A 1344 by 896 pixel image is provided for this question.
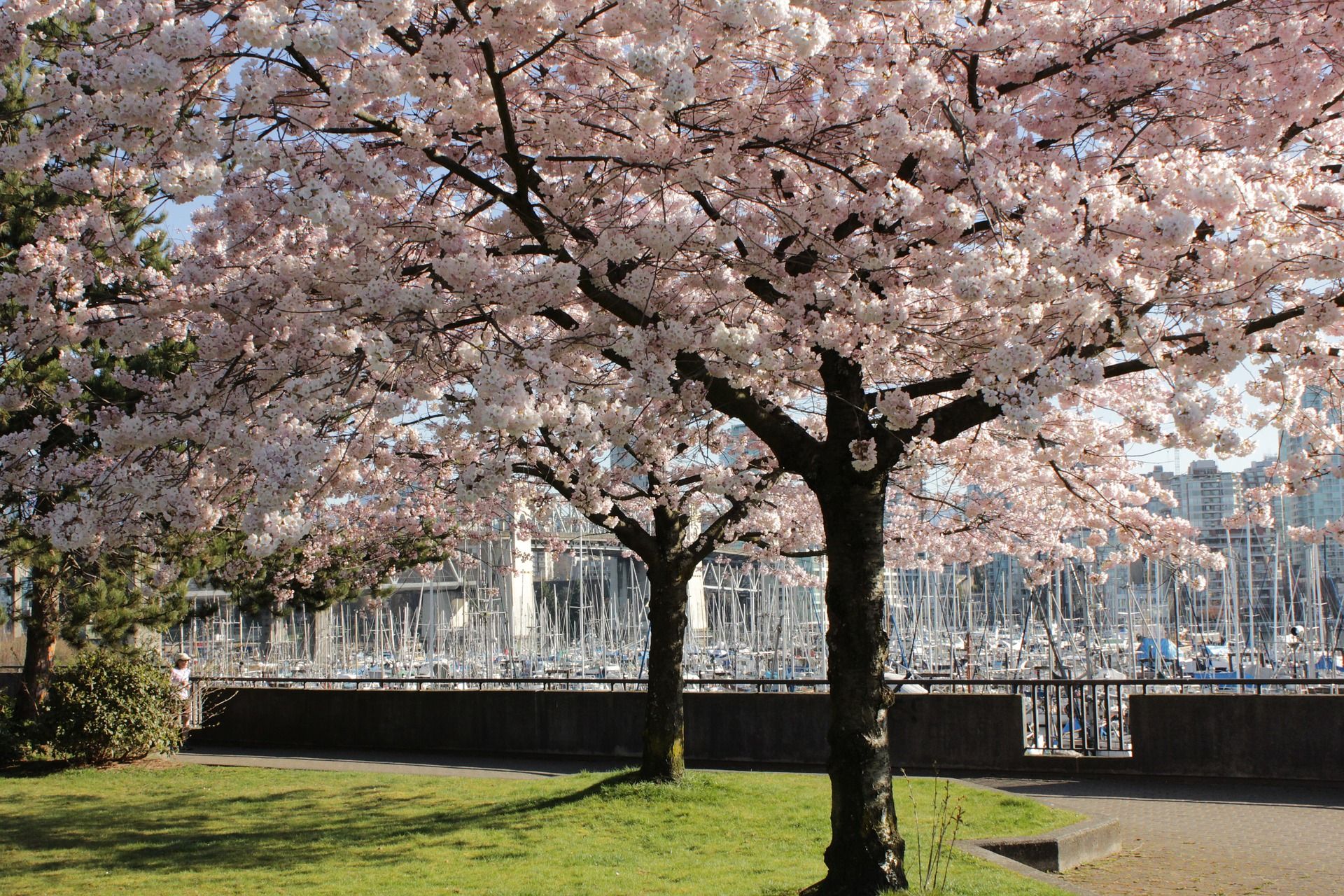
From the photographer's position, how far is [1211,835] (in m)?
10.1

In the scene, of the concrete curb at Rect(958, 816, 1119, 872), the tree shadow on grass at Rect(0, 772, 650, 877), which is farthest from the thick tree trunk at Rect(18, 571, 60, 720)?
the concrete curb at Rect(958, 816, 1119, 872)

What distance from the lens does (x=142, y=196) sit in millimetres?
7965

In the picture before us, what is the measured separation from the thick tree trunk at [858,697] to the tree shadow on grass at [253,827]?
3.39 m

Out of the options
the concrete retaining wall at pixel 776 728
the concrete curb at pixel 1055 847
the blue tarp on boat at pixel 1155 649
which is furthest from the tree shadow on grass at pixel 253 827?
the blue tarp on boat at pixel 1155 649

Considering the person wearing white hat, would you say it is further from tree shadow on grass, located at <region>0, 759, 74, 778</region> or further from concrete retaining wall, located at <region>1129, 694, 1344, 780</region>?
concrete retaining wall, located at <region>1129, 694, 1344, 780</region>

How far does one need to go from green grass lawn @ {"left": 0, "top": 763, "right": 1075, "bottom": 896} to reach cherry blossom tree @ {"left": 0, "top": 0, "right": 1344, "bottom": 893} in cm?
207

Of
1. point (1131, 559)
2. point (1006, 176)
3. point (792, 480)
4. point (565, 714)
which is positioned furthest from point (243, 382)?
point (565, 714)

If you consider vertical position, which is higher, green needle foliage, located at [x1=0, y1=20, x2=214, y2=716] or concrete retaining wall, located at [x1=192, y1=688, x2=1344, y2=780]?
green needle foliage, located at [x1=0, y1=20, x2=214, y2=716]

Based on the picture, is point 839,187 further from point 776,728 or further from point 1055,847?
point 776,728

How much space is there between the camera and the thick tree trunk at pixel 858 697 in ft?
22.4

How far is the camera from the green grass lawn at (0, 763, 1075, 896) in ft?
27.0

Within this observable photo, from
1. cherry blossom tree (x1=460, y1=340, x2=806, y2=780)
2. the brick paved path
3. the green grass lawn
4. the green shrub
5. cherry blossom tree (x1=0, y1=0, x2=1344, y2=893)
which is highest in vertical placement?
cherry blossom tree (x1=0, y1=0, x2=1344, y2=893)

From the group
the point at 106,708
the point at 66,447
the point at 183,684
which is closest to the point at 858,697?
the point at 66,447

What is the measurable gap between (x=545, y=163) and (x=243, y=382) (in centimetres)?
232
